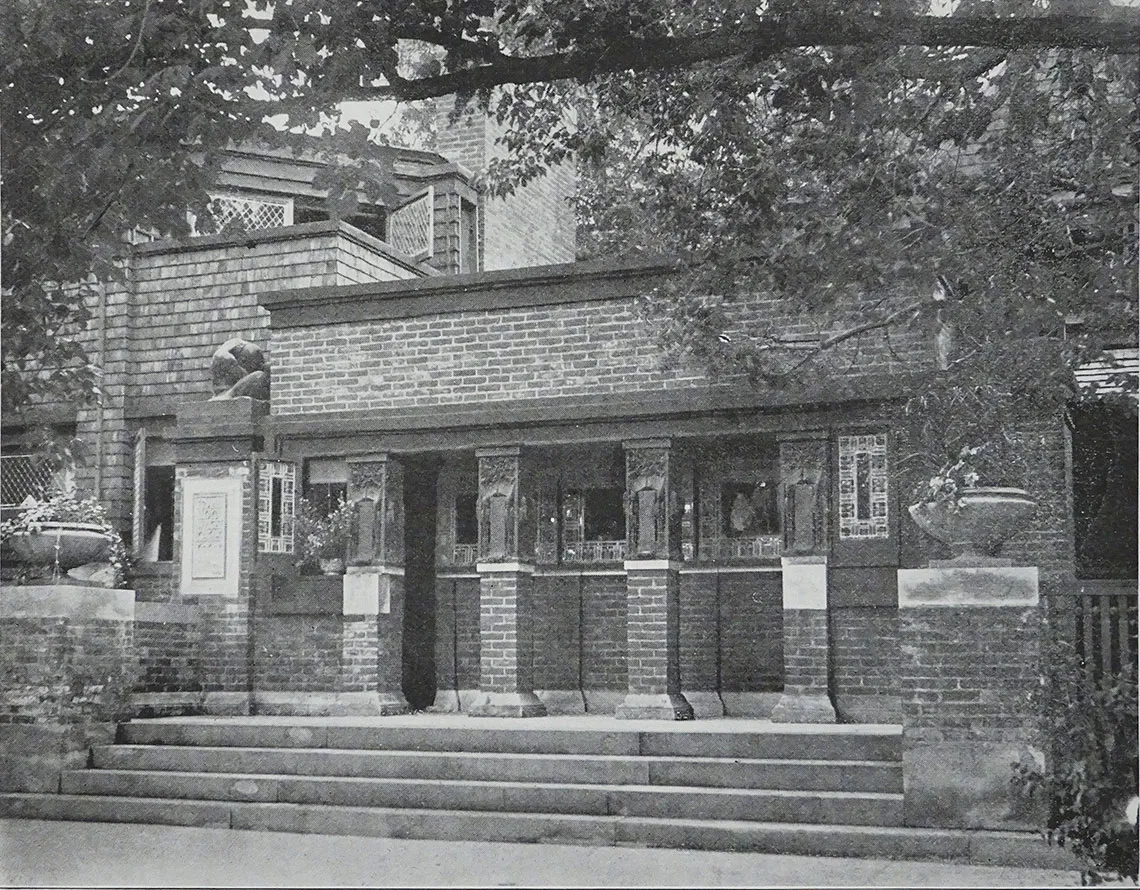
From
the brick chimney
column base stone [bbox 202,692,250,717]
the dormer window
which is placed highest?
the brick chimney

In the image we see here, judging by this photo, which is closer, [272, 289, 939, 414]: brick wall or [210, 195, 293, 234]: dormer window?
[272, 289, 939, 414]: brick wall

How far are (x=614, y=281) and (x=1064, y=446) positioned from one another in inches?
145

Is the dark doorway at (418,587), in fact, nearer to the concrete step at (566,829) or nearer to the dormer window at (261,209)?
the concrete step at (566,829)

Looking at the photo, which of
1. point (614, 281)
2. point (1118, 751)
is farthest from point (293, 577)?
point (1118, 751)

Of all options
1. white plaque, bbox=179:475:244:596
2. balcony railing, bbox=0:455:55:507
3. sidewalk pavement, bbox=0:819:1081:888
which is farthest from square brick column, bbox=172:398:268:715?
sidewalk pavement, bbox=0:819:1081:888

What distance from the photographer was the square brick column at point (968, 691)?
7.56 m

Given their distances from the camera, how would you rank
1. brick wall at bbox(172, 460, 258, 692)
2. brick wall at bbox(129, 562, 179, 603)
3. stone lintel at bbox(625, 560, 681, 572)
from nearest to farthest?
stone lintel at bbox(625, 560, 681, 572) < brick wall at bbox(172, 460, 258, 692) < brick wall at bbox(129, 562, 179, 603)

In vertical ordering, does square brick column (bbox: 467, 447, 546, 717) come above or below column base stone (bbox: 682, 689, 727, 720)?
above

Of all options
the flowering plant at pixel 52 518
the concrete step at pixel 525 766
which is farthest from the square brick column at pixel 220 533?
the concrete step at pixel 525 766

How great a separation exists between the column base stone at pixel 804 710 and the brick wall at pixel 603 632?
147 centimetres

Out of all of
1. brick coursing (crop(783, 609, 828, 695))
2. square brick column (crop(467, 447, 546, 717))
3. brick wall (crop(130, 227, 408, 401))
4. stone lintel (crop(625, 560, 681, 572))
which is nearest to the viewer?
brick coursing (crop(783, 609, 828, 695))

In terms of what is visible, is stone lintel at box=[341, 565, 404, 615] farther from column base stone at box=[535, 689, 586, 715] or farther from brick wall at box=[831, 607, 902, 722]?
brick wall at box=[831, 607, 902, 722]

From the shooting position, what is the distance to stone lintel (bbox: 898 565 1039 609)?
25.3 ft

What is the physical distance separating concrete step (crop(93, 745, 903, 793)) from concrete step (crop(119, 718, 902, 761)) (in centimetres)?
9
